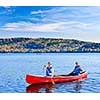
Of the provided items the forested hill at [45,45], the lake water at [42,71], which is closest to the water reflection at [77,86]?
the lake water at [42,71]

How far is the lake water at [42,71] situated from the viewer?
399 cm

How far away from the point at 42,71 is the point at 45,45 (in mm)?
307

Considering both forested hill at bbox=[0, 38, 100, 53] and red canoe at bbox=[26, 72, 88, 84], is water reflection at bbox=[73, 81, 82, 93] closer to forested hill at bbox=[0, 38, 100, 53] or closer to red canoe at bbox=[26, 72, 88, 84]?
red canoe at bbox=[26, 72, 88, 84]

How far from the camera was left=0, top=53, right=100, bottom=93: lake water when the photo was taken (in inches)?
157

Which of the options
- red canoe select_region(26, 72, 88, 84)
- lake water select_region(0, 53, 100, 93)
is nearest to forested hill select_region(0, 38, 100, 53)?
lake water select_region(0, 53, 100, 93)

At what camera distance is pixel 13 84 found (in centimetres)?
403

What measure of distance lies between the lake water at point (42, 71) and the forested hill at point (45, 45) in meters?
0.08

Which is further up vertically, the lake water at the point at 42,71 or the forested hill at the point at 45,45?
the forested hill at the point at 45,45

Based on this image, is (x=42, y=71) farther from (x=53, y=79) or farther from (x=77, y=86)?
(x=77, y=86)

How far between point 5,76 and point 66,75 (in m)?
0.64

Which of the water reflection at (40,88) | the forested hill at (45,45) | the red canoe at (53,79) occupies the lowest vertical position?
the water reflection at (40,88)

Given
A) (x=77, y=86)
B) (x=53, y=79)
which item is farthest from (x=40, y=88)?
(x=77, y=86)

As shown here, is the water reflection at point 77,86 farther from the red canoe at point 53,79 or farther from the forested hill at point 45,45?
the forested hill at point 45,45

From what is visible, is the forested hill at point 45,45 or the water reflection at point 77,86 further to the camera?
the forested hill at point 45,45
